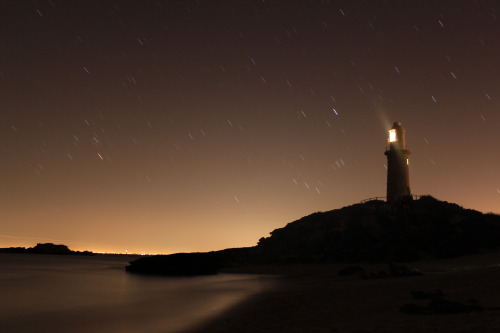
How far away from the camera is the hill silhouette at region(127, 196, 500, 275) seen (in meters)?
36.9

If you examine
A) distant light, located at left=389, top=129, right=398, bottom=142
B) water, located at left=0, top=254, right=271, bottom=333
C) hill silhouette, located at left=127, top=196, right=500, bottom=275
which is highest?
distant light, located at left=389, top=129, right=398, bottom=142

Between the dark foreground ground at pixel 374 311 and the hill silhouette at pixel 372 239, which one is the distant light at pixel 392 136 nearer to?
the hill silhouette at pixel 372 239

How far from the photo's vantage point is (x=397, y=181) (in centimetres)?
5381

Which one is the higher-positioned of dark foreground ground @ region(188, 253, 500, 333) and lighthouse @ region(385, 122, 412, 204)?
lighthouse @ region(385, 122, 412, 204)

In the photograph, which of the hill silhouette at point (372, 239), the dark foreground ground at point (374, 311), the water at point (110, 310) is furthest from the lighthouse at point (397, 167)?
the dark foreground ground at point (374, 311)

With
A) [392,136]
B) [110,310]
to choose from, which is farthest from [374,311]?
[392,136]

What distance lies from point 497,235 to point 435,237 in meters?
5.42

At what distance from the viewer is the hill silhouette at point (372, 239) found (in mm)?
36938

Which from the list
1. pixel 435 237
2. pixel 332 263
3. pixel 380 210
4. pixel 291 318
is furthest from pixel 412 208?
pixel 291 318

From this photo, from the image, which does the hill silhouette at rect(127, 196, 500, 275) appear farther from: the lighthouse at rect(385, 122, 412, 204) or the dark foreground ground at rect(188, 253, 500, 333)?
the dark foreground ground at rect(188, 253, 500, 333)

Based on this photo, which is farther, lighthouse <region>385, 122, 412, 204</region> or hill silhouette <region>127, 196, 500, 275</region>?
lighthouse <region>385, 122, 412, 204</region>

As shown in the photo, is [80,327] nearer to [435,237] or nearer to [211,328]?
[211,328]

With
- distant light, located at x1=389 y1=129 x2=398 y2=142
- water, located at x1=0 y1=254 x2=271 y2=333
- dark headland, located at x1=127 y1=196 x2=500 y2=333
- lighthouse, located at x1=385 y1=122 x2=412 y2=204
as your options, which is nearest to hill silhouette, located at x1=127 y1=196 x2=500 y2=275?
dark headland, located at x1=127 y1=196 x2=500 y2=333

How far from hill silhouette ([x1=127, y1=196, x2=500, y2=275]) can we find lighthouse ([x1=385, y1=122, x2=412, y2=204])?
2.42m
